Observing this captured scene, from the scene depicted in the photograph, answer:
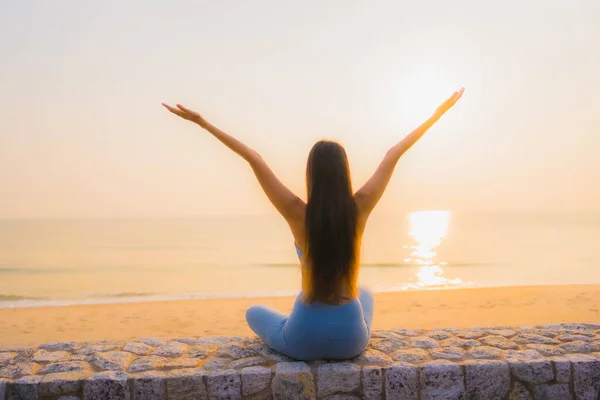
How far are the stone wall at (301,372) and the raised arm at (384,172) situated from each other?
1081 mm

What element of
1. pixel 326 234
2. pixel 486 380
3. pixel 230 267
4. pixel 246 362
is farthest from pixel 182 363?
pixel 230 267

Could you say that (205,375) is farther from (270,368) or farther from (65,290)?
(65,290)

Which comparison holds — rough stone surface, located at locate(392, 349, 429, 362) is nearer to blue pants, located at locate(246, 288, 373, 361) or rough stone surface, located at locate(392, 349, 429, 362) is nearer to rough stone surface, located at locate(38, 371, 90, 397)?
blue pants, located at locate(246, 288, 373, 361)

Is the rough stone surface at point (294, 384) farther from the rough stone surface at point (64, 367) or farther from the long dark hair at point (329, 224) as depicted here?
the rough stone surface at point (64, 367)

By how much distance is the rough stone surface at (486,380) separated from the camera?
3.58m

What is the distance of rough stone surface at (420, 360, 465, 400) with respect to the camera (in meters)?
3.54

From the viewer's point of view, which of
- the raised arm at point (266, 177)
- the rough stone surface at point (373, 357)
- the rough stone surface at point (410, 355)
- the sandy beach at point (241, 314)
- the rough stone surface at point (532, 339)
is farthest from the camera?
the sandy beach at point (241, 314)

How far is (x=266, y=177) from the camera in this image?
3.30 m

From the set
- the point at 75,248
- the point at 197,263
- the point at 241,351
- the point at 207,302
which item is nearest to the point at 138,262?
the point at 197,263

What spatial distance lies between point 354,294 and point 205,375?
3.59ft

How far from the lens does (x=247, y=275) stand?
2138 centimetres

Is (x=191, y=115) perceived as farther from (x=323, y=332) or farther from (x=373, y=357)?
(x=373, y=357)

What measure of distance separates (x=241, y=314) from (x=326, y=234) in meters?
7.32

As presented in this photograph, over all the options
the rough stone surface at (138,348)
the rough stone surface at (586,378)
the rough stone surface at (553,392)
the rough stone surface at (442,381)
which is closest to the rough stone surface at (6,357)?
the rough stone surface at (138,348)
